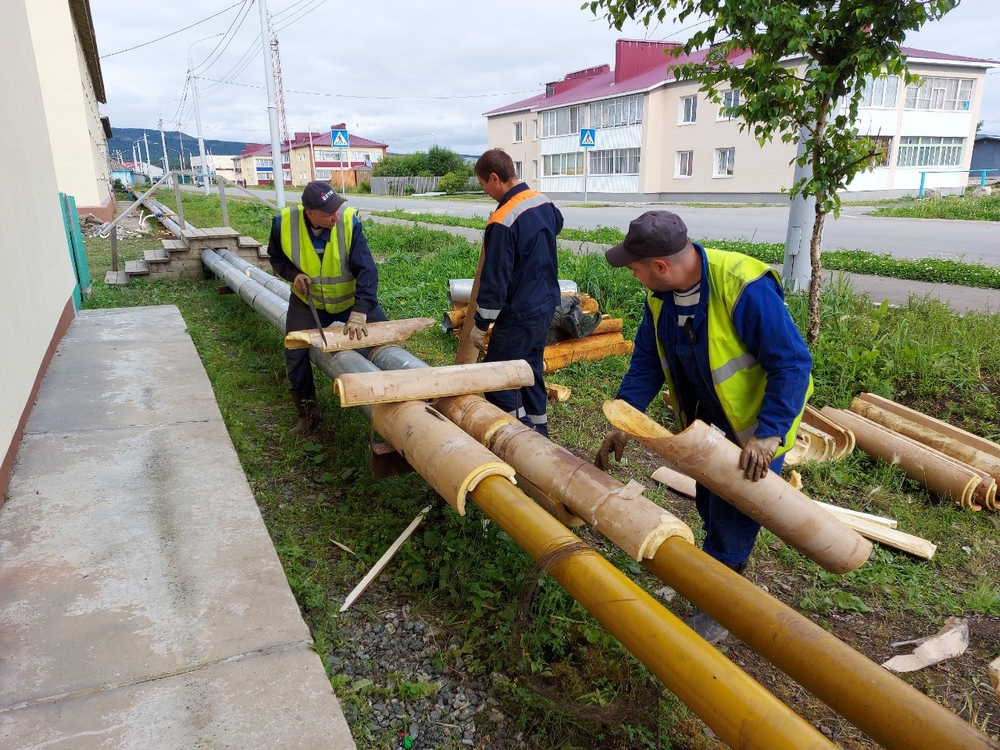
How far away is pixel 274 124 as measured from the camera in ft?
54.1

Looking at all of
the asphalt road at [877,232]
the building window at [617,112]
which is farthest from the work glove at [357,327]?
the building window at [617,112]

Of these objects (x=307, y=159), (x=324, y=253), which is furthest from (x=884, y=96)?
(x=307, y=159)

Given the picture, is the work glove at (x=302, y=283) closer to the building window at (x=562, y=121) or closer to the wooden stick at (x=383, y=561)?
the wooden stick at (x=383, y=561)

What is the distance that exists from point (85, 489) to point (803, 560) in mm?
3590

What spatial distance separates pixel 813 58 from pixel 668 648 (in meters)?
5.02

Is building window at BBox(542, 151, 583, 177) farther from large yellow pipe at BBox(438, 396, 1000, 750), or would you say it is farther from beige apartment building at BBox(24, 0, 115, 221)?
large yellow pipe at BBox(438, 396, 1000, 750)

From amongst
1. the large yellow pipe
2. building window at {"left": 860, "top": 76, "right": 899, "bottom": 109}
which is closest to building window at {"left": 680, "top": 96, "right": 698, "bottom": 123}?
building window at {"left": 860, "top": 76, "right": 899, "bottom": 109}

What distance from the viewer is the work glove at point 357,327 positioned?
13.5ft

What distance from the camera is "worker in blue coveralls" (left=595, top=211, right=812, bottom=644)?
2346 mm

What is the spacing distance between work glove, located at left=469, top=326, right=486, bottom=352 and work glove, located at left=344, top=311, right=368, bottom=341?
2.14 ft

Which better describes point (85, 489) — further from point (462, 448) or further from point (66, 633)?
point (462, 448)

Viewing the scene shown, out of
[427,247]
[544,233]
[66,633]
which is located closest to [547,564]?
[66,633]

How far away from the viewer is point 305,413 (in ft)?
16.1

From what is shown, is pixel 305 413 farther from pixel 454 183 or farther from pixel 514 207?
pixel 454 183
